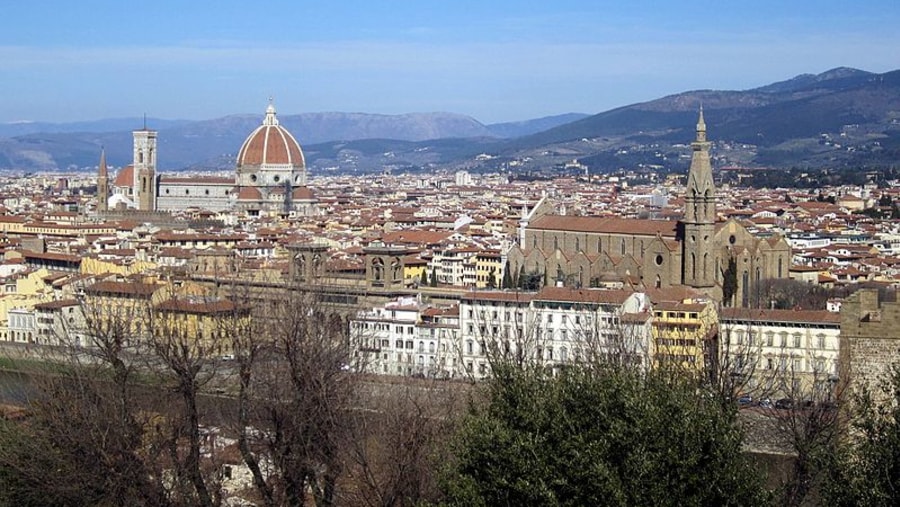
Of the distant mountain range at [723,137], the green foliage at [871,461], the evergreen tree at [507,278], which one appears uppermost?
the distant mountain range at [723,137]

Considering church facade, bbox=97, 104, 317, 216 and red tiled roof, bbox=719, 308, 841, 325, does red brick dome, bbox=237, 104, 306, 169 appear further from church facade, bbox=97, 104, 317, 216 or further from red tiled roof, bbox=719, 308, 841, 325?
red tiled roof, bbox=719, 308, 841, 325

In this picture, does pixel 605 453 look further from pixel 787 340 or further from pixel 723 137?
pixel 723 137

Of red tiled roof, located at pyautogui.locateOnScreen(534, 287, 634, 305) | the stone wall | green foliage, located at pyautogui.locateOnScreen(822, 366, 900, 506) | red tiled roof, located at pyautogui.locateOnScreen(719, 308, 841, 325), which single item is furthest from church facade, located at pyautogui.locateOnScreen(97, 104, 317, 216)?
green foliage, located at pyautogui.locateOnScreen(822, 366, 900, 506)

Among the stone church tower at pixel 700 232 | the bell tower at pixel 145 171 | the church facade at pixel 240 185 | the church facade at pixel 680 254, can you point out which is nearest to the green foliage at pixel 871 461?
the church facade at pixel 680 254

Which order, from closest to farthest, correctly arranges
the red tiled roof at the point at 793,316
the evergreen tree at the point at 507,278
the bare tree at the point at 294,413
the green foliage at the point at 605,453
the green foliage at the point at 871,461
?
the green foliage at the point at 871,461, the green foliage at the point at 605,453, the bare tree at the point at 294,413, the red tiled roof at the point at 793,316, the evergreen tree at the point at 507,278

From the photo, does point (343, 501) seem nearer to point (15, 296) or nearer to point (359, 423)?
point (359, 423)

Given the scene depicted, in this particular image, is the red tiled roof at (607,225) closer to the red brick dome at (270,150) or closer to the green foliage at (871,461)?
the green foliage at (871,461)

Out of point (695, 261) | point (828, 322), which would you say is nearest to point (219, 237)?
point (695, 261)
